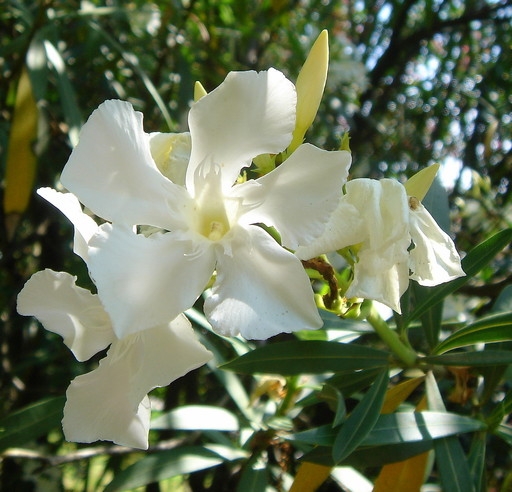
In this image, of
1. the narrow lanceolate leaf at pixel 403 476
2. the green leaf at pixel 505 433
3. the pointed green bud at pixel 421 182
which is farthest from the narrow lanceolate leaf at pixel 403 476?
the pointed green bud at pixel 421 182

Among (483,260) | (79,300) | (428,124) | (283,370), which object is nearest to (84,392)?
(79,300)

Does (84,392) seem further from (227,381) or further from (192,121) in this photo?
(227,381)

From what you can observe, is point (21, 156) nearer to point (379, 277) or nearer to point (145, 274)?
point (145, 274)

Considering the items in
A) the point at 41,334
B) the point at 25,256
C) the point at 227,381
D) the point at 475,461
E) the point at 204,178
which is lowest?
the point at 41,334

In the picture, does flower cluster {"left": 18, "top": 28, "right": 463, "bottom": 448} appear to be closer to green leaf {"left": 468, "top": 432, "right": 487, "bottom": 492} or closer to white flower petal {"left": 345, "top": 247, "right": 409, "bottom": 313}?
white flower petal {"left": 345, "top": 247, "right": 409, "bottom": 313}

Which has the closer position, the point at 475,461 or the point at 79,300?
the point at 79,300

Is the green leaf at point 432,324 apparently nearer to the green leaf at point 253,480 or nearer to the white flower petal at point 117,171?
the green leaf at point 253,480

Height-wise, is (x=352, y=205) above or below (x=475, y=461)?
above
